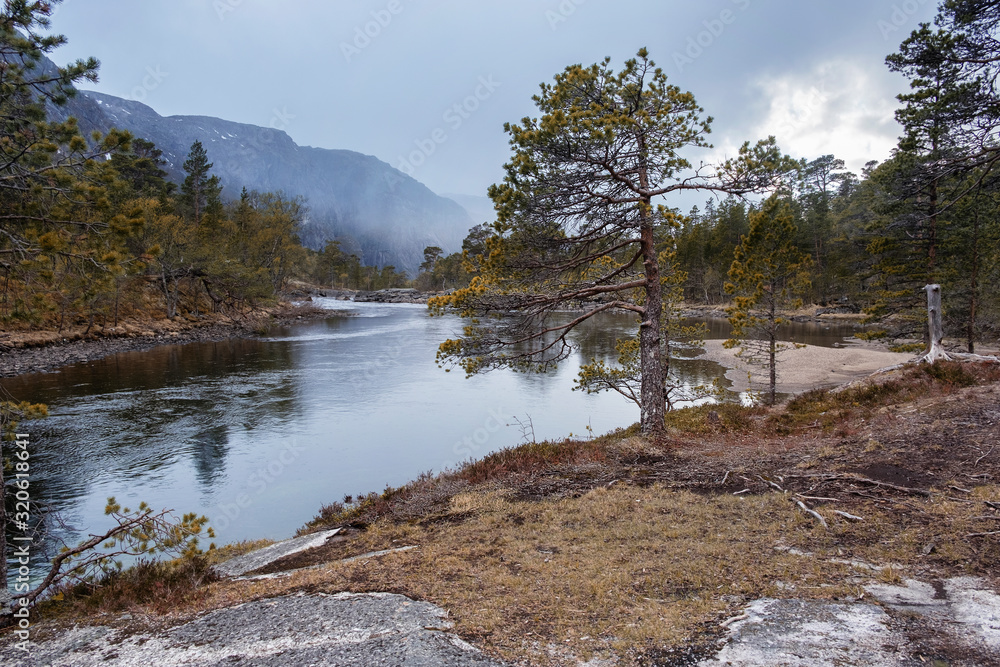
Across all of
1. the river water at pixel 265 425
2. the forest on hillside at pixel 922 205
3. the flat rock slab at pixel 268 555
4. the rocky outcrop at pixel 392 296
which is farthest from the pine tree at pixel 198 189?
the flat rock slab at pixel 268 555

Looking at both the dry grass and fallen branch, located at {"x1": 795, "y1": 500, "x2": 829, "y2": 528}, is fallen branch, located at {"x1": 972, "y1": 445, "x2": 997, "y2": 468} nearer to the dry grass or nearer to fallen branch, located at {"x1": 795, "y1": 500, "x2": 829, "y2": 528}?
the dry grass

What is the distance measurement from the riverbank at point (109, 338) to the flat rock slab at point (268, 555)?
91.1 ft

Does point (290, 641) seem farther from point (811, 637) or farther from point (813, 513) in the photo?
point (813, 513)

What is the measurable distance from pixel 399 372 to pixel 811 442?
24809mm

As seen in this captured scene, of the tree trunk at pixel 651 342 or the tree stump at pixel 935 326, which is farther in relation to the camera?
the tree stump at pixel 935 326

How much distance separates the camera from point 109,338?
38750mm

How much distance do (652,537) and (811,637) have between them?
2.41m

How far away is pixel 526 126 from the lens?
10.2 metres

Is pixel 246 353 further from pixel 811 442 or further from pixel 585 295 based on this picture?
pixel 811 442

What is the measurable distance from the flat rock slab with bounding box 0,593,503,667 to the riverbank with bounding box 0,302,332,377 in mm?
30245

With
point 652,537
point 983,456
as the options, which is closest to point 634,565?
point 652,537

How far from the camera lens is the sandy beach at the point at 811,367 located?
28750 millimetres

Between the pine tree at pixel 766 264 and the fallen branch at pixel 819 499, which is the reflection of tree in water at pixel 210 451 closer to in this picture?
the fallen branch at pixel 819 499

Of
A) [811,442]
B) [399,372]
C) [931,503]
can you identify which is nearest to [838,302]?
[399,372]
